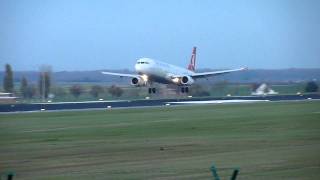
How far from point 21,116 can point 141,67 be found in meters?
31.3

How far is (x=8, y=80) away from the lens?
114m

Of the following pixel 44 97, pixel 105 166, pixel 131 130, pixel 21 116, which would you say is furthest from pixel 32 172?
pixel 44 97

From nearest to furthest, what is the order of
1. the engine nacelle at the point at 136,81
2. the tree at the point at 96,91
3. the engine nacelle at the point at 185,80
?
the engine nacelle at the point at 136,81, the engine nacelle at the point at 185,80, the tree at the point at 96,91

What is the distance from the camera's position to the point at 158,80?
8594 cm

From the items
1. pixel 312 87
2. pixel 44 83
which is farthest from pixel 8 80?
pixel 312 87

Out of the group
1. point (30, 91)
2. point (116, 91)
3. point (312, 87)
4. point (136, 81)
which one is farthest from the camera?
point (30, 91)

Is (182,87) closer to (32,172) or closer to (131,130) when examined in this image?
(131,130)

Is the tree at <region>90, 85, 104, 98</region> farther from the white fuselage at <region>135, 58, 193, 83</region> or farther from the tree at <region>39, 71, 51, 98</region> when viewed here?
the white fuselage at <region>135, 58, 193, 83</region>

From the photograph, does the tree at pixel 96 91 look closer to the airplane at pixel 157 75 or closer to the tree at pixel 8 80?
the tree at pixel 8 80

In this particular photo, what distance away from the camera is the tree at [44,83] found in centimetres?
10500

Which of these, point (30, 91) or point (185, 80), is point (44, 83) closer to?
point (30, 91)

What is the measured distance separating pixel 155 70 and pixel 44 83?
2829 cm

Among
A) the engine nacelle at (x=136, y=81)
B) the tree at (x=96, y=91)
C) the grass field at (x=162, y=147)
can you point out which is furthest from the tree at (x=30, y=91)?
the grass field at (x=162, y=147)

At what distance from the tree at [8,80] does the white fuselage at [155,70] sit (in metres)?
34.7
